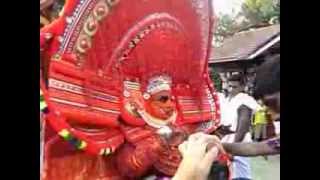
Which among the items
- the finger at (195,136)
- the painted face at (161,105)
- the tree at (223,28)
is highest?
the tree at (223,28)

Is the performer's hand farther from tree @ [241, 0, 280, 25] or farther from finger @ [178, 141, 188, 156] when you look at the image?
tree @ [241, 0, 280, 25]

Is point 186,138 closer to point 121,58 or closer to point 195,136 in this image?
point 195,136

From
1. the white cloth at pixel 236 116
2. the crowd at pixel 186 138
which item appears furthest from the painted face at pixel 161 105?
the white cloth at pixel 236 116

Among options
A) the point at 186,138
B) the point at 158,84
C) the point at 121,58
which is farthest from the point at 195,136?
the point at 121,58

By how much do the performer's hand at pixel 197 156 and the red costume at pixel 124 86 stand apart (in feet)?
0.06

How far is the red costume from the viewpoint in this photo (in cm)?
129

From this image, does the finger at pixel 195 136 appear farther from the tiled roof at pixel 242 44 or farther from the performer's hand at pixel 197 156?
the tiled roof at pixel 242 44

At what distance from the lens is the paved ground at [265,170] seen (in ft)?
4.47

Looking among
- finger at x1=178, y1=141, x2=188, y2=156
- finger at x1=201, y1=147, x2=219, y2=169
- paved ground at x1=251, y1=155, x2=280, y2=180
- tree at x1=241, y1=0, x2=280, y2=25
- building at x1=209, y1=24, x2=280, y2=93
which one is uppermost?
tree at x1=241, y1=0, x2=280, y2=25

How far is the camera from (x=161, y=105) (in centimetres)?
135

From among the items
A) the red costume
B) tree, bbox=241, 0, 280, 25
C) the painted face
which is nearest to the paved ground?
the red costume

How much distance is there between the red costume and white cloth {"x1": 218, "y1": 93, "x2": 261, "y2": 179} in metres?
0.02

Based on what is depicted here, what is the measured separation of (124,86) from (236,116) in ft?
0.94
